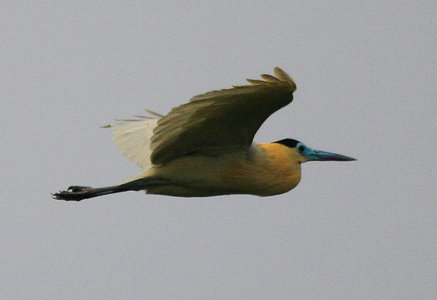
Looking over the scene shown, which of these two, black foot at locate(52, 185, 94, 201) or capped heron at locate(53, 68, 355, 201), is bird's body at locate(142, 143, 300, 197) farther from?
black foot at locate(52, 185, 94, 201)

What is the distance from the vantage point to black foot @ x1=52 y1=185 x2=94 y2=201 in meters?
12.3

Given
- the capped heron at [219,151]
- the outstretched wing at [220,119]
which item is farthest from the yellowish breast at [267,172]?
the outstretched wing at [220,119]

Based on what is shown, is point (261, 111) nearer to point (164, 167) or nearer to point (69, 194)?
point (164, 167)

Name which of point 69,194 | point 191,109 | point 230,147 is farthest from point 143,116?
point 191,109

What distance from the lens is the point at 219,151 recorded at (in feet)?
37.4

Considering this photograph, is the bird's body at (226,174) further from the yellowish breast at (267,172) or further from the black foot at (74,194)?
the black foot at (74,194)

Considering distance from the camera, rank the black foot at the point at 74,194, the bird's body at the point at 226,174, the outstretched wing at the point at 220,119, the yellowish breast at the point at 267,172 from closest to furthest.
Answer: the outstretched wing at the point at 220,119
the bird's body at the point at 226,174
the yellowish breast at the point at 267,172
the black foot at the point at 74,194

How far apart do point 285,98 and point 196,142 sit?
4.52 ft

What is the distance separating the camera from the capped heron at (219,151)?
33.2 feet

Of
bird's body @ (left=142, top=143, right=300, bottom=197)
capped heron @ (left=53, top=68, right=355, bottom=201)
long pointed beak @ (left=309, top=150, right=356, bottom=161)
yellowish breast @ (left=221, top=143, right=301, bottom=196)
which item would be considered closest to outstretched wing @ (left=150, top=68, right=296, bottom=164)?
capped heron @ (left=53, top=68, right=355, bottom=201)

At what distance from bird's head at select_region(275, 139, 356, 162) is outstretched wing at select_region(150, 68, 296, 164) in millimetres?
1071

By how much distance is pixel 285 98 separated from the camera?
10.2 metres

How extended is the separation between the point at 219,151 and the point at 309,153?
1.62m

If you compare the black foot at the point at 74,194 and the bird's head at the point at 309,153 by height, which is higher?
the bird's head at the point at 309,153
